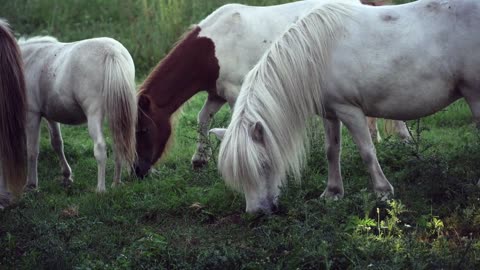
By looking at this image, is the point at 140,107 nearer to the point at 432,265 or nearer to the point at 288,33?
the point at 288,33

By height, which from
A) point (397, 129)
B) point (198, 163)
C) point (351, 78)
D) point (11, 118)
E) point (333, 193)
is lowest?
point (198, 163)

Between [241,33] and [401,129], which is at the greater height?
[241,33]

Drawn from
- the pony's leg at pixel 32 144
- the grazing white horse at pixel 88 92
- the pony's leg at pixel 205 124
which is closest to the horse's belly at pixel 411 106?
the pony's leg at pixel 205 124

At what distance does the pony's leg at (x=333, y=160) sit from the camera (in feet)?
20.5

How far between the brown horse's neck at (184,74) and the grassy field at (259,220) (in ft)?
1.56

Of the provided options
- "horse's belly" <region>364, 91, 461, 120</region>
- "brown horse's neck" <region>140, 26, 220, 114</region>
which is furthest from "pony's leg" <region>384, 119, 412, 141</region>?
"horse's belly" <region>364, 91, 461, 120</region>

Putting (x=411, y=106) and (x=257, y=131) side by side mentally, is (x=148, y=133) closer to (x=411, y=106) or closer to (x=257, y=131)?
(x=257, y=131)

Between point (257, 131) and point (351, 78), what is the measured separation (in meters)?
0.82

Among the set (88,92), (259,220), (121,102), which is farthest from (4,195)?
(259,220)

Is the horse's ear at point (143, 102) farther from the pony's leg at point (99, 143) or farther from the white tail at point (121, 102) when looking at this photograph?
the pony's leg at point (99, 143)

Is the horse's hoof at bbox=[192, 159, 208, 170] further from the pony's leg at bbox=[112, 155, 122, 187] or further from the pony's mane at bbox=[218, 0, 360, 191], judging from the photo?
the pony's mane at bbox=[218, 0, 360, 191]

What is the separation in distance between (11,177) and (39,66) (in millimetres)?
1290

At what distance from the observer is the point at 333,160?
6285mm

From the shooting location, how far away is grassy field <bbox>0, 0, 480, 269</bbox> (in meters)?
5.04
